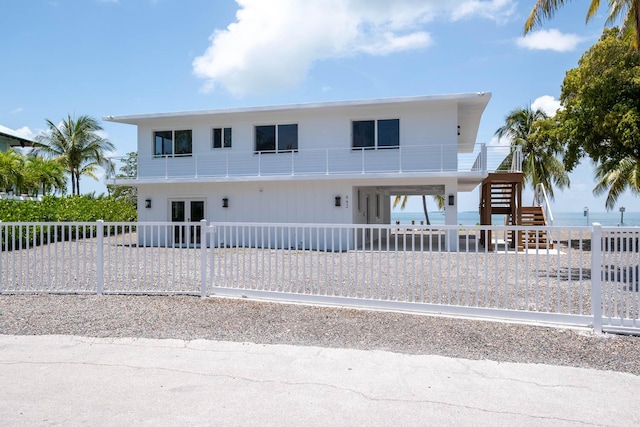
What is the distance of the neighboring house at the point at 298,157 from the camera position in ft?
57.8

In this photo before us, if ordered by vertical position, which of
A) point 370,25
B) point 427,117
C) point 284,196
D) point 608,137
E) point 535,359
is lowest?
point 535,359

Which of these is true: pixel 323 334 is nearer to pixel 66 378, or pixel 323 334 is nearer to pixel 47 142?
pixel 66 378

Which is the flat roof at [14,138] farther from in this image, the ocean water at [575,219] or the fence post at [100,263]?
the fence post at [100,263]

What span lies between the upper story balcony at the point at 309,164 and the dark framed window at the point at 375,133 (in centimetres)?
26

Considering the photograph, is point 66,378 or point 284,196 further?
point 284,196

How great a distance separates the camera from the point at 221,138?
1986 centimetres

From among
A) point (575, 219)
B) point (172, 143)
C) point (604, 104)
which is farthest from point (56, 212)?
point (575, 219)

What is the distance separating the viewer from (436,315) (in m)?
6.48

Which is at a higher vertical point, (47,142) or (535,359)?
(47,142)

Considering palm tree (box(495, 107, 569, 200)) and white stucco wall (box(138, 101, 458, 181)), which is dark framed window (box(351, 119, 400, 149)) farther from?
palm tree (box(495, 107, 569, 200))

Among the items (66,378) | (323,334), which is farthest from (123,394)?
(323,334)

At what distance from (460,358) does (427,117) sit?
46.3 ft

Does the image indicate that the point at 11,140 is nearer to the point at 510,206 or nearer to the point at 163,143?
the point at 163,143

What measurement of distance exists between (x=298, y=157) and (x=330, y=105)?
8.44 feet
